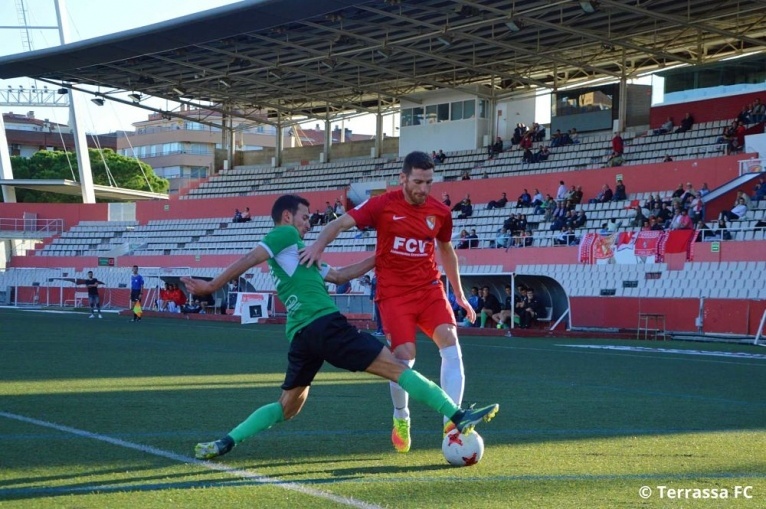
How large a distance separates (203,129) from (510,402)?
108730 mm

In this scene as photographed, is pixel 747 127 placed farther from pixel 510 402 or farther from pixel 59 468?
pixel 59 468

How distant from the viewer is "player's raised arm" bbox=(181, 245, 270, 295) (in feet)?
20.3

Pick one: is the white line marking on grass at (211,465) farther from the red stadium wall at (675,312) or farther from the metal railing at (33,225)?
the metal railing at (33,225)

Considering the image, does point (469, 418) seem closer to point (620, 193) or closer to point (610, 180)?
point (620, 193)

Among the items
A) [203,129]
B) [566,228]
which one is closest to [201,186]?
[566,228]

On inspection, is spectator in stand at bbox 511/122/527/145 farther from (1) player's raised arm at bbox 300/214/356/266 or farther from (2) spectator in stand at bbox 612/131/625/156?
(1) player's raised arm at bbox 300/214/356/266

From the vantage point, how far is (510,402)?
10375 mm

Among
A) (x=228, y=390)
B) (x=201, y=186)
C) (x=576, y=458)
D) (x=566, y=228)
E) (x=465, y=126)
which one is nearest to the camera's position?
(x=576, y=458)

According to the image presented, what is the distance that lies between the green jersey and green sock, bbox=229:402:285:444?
1.61 feet

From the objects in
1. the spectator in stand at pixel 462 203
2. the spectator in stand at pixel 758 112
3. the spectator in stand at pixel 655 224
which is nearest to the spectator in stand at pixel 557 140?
the spectator in stand at pixel 462 203

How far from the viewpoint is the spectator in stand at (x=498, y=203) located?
36.8 metres

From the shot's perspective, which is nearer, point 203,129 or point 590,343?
point 590,343

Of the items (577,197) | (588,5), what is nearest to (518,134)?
(577,197)

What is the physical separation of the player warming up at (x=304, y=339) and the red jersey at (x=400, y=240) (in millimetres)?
627
